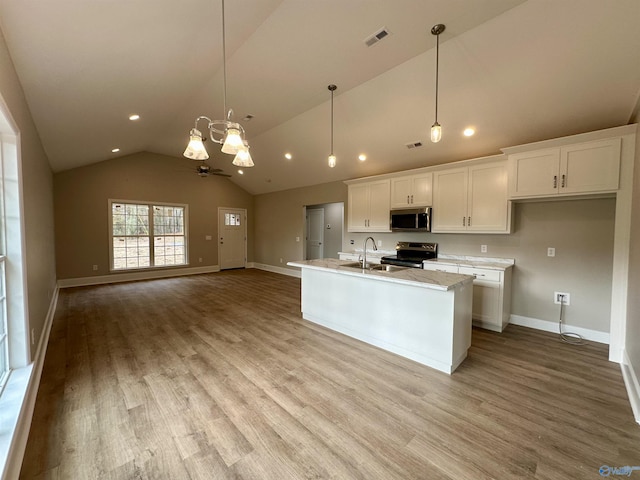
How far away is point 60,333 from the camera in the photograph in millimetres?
3357

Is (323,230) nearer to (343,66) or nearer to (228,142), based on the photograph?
(343,66)

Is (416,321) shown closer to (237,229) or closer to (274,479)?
(274,479)

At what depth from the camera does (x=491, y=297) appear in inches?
139

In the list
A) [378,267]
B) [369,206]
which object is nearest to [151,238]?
[369,206]

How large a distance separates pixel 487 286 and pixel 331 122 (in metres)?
3.36

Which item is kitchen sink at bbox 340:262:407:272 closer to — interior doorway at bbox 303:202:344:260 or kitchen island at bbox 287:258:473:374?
kitchen island at bbox 287:258:473:374

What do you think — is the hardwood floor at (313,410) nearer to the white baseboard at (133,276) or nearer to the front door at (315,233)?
the white baseboard at (133,276)

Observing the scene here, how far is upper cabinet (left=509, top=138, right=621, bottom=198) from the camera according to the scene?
9.16 ft

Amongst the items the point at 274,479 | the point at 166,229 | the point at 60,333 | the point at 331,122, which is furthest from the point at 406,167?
the point at 166,229

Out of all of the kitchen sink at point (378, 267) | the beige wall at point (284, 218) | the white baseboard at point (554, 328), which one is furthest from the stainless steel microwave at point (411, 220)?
the white baseboard at point (554, 328)

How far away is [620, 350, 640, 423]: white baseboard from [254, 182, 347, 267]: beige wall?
4851mm

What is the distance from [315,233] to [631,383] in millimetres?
6350

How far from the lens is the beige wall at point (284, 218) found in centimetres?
672

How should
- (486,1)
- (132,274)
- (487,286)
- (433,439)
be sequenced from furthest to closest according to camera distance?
(132,274), (487,286), (486,1), (433,439)
